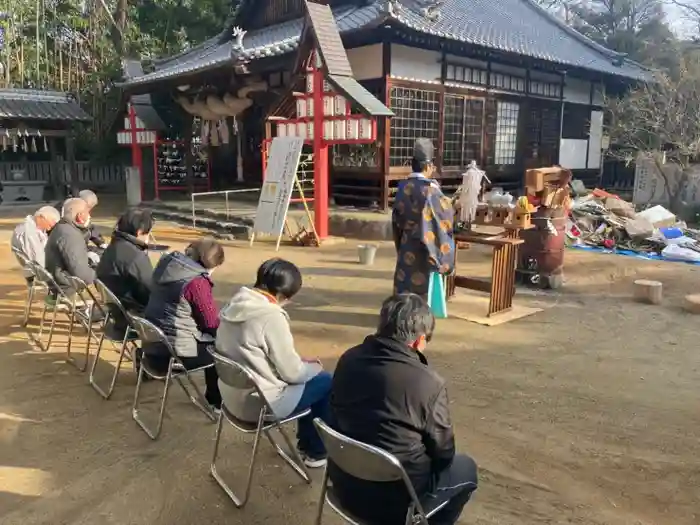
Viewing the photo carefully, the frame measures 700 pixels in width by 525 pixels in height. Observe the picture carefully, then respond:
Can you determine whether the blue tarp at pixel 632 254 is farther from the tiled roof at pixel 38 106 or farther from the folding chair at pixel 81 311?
the tiled roof at pixel 38 106

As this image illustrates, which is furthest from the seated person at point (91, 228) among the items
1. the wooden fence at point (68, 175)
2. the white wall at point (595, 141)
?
the white wall at point (595, 141)

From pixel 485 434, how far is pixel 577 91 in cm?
1490

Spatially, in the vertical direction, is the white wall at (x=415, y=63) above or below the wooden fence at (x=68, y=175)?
above

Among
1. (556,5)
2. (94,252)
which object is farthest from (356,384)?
(556,5)

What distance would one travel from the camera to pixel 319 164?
988 centimetres

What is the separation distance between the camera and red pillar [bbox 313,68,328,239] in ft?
31.7

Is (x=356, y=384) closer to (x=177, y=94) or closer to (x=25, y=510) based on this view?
(x=25, y=510)

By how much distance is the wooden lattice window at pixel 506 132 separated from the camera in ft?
46.1

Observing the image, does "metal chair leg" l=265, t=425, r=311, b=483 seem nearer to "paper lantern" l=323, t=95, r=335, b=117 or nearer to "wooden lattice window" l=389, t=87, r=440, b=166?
"paper lantern" l=323, t=95, r=335, b=117

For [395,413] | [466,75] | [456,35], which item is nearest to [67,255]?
[395,413]

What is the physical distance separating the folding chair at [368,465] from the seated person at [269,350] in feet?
2.32

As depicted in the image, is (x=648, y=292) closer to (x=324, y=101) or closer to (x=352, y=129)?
(x=352, y=129)

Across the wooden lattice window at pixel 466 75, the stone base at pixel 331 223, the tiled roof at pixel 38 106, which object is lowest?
the stone base at pixel 331 223

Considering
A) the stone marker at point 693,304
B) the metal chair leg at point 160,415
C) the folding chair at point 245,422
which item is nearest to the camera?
the folding chair at point 245,422
